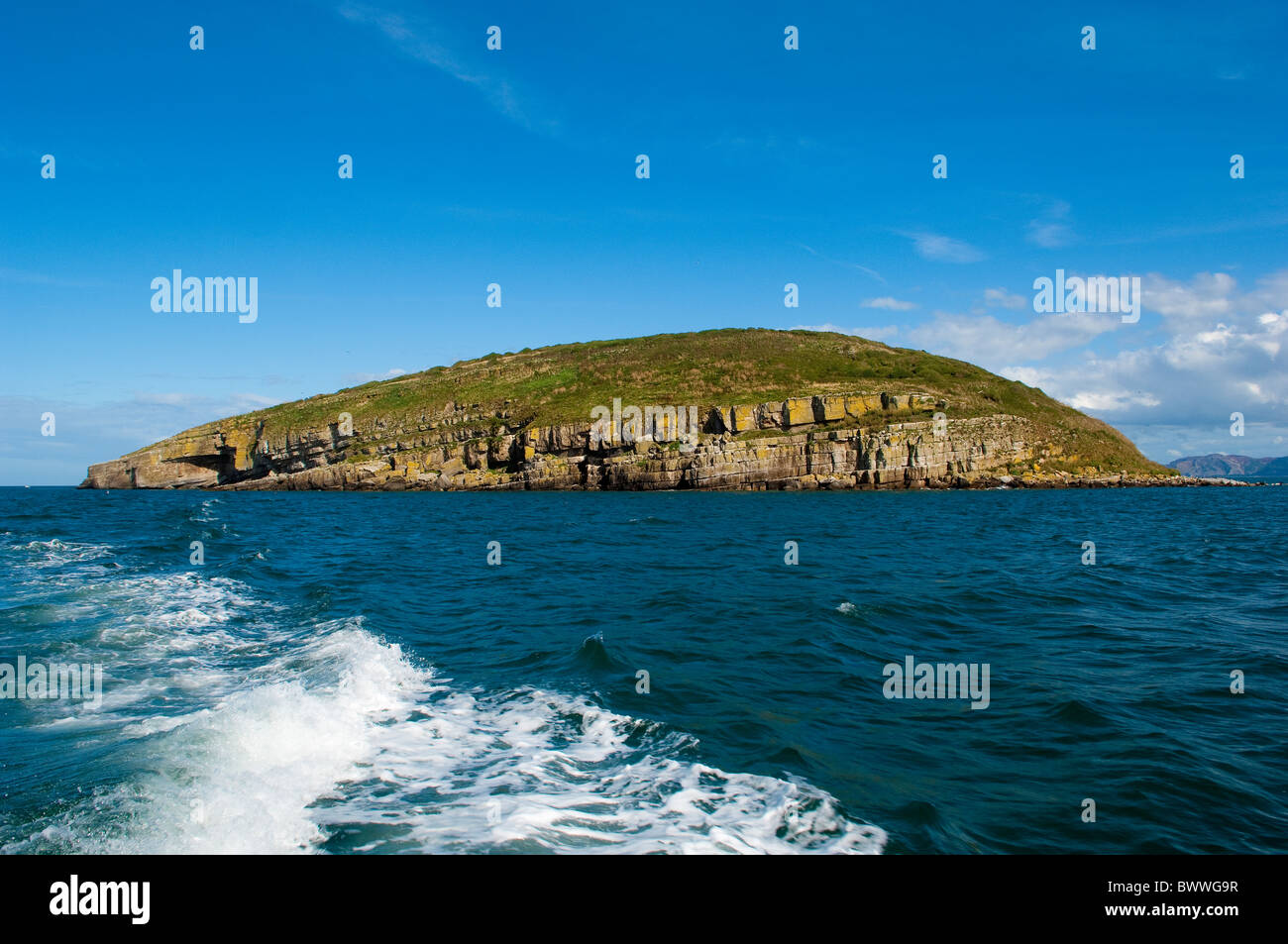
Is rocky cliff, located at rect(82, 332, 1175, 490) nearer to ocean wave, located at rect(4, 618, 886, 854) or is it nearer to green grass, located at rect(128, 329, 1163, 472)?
green grass, located at rect(128, 329, 1163, 472)

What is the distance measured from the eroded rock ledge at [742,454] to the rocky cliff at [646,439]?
0.69ft

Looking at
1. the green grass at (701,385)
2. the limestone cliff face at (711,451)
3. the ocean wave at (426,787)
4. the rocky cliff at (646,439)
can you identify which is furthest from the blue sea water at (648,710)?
the green grass at (701,385)

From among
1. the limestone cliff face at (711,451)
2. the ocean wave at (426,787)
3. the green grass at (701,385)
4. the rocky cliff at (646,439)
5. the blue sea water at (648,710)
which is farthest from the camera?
the green grass at (701,385)

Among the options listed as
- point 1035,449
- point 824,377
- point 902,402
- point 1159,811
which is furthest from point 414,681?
point 824,377

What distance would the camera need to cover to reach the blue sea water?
7508 mm

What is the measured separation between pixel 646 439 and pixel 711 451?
11010 mm

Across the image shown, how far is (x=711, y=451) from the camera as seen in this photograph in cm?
8906

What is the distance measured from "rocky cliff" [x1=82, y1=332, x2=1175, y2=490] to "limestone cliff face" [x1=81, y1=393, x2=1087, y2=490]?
0.69 feet

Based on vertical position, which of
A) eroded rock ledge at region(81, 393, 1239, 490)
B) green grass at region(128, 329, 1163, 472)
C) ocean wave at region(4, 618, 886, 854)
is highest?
green grass at region(128, 329, 1163, 472)

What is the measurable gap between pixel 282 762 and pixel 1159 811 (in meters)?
10.7

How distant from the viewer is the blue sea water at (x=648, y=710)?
7508 millimetres

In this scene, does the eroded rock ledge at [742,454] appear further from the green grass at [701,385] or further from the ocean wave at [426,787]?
the ocean wave at [426,787]

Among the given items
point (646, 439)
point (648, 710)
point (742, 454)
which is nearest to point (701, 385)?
point (646, 439)

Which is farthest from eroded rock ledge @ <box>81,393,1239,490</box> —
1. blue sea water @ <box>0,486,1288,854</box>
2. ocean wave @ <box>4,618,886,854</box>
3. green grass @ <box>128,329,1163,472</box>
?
ocean wave @ <box>4,618,886,854</box>
